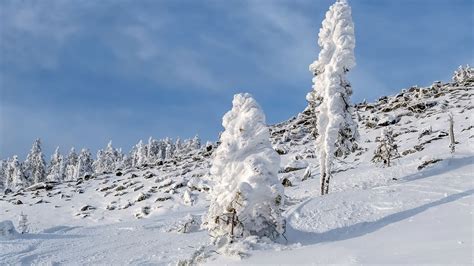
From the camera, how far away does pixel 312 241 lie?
23094 millimetres

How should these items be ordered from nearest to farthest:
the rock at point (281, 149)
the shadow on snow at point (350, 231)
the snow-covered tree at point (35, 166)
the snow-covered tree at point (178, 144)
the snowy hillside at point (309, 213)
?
the snowy hillside at point (309, 213)
the shadow on snow at point (350, 231)
the rock at point (281, 149)
the snow-covered tree at point (35, 166)
the snow-covered tree at point (178, 144)

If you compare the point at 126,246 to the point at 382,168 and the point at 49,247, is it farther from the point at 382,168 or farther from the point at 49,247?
the point at 382,168

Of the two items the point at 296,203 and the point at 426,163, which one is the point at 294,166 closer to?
the point at 426,163

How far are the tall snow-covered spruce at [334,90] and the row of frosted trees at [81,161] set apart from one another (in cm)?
8300

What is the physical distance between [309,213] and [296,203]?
7014mm

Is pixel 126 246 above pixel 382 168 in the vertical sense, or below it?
below

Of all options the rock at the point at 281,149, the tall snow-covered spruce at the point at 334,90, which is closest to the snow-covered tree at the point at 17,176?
the rock at the point at 281,149

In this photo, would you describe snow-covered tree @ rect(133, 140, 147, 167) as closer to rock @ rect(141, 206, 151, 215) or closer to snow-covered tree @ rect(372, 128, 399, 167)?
rock @ rect(141, 206, 151, 215)

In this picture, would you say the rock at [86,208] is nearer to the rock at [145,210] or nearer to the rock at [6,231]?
the rock at [145,210]

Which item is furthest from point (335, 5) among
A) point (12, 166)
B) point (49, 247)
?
point (12, 166)

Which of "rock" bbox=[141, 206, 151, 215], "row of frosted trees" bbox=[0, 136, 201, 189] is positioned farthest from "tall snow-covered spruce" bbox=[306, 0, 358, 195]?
"row of frosted trees" bbox=[0, 136, 201, 189]

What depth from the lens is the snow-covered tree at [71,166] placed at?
139750mm

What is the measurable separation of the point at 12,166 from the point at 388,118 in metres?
99.5

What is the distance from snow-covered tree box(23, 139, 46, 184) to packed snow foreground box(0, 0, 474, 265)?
47.4m
